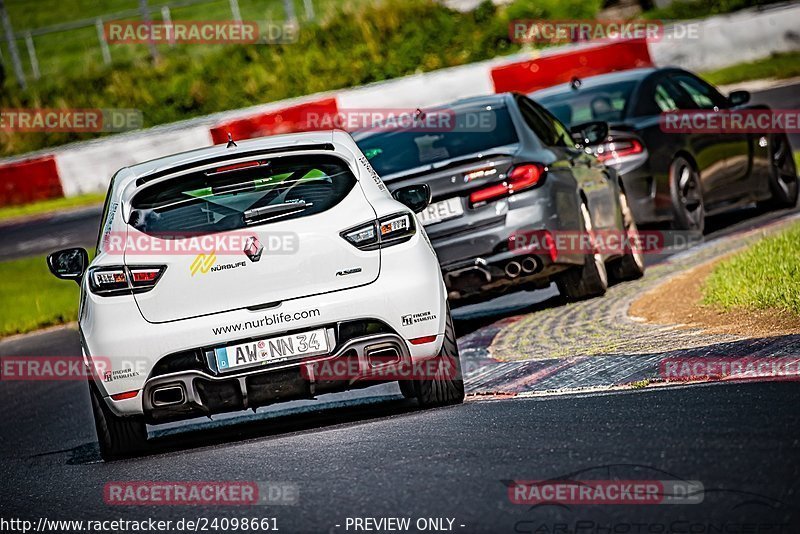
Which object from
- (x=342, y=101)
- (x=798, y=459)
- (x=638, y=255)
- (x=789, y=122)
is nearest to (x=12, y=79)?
(x=342, y=101)

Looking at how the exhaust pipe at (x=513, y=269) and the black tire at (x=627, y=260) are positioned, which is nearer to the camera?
the exhaust pipe at (x=513, y=269)

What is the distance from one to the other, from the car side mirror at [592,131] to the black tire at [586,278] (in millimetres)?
940

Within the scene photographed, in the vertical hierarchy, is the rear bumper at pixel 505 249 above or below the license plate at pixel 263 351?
below

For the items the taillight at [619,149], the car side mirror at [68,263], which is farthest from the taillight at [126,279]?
the taillight at [619,149]

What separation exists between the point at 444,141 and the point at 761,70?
64.5 feet

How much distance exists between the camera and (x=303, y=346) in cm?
690

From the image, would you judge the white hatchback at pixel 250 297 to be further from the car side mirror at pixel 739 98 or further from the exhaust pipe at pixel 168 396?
the car side mirror at pixel 739 98

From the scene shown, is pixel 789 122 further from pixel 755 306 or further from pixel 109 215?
pixel 109 215

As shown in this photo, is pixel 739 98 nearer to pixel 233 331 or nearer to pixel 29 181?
pixel 233 331

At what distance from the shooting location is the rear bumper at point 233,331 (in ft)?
22.6

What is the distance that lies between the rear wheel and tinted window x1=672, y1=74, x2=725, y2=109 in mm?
876

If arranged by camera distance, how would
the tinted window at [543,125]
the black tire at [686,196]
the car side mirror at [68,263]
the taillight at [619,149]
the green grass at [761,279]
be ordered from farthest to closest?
the black tire at [686,196]
the taillight at [619,149]
the tinted window at [543,125]
the green grass at [761,279]
the car side mirror at [68,263]

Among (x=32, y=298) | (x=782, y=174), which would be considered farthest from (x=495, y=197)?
(x=32, y=298)

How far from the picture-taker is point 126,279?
22.7ft
